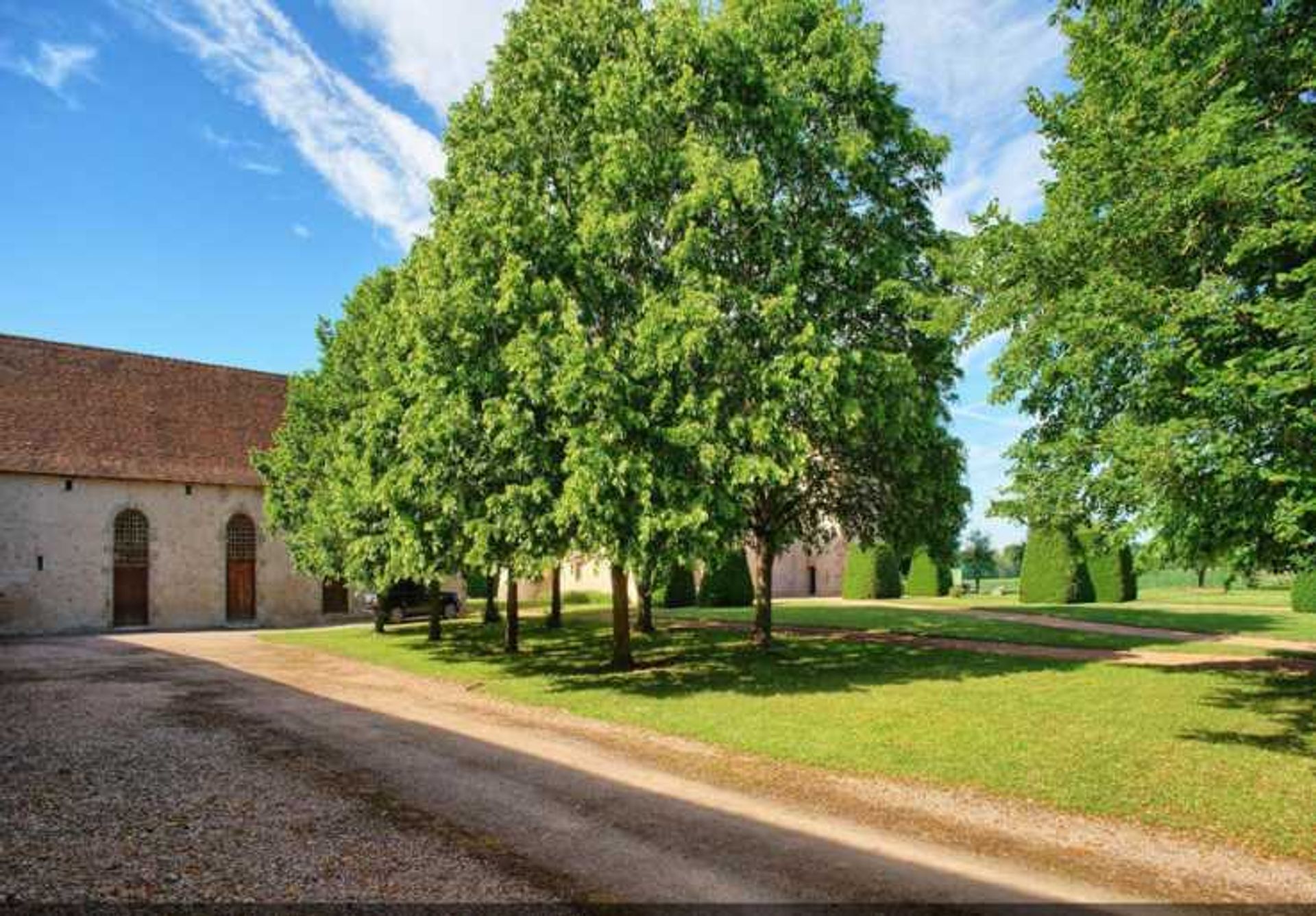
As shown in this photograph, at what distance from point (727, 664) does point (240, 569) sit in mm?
27891

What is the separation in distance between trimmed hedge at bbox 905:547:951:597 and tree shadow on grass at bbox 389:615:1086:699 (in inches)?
897

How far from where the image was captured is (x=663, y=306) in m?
14.4

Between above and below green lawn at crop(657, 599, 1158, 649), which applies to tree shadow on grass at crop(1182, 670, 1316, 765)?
above

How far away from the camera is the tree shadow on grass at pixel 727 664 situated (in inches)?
642

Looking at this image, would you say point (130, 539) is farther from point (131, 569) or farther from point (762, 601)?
point (762, 601)

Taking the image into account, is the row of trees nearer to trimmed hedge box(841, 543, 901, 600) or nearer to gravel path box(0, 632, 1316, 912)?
gravel path box(0, 632, 1316, 912)

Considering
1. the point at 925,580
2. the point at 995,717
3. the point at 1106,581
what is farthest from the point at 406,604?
the point at 1106,581

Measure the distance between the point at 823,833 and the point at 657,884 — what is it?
6.86 ft

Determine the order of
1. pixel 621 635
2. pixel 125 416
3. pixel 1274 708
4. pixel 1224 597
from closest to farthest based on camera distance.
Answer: pixel 1274 708 < pixel 621 635 < pixel 125 416 < pixel 1224 597

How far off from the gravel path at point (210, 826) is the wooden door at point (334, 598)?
2745 centimetres

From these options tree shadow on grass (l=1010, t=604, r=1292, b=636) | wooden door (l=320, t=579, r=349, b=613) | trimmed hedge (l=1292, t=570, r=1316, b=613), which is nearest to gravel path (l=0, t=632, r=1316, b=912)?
tree shadow on grass (l=1010, t=604, r=1292, b=636)

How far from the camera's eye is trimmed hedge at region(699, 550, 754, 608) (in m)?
38.7

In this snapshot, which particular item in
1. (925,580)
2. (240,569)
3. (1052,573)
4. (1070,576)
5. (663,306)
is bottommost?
(925,580)

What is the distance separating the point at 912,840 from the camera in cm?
758
